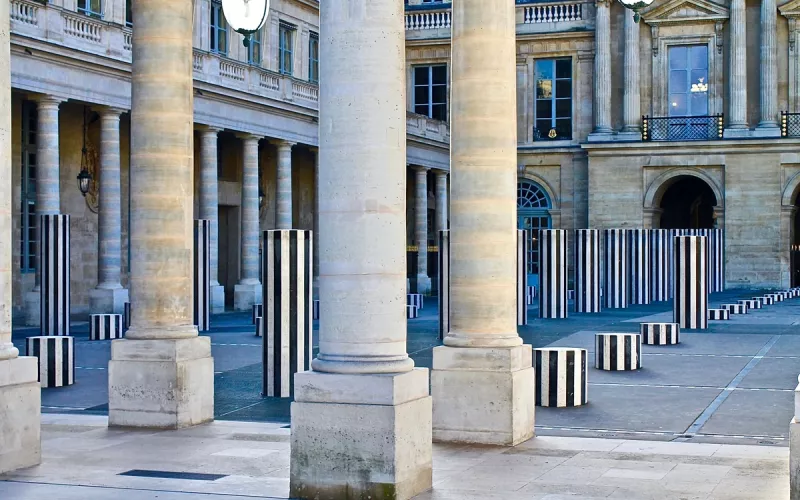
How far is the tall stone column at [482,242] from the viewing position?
12828 mm

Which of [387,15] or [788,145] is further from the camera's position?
[788,145]

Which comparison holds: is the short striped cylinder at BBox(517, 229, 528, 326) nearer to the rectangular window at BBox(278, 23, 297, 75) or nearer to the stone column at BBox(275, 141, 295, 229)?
the stone column at BBox(275, 141, 295, 229)

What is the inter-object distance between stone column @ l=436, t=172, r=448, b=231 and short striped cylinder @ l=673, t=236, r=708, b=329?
22.9 meters

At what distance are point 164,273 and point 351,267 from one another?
453cm

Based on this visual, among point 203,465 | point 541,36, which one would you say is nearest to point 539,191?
point 541,36

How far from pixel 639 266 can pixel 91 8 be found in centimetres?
1949

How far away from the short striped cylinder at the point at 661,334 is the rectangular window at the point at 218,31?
794 inches

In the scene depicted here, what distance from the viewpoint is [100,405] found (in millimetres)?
16781

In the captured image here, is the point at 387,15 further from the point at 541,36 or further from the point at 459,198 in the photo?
the point at 541,36

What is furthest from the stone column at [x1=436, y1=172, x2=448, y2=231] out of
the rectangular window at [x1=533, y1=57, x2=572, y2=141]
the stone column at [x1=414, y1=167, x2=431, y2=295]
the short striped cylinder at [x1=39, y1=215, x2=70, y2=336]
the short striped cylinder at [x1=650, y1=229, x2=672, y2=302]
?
the short striped cylinder at [x1=39, y1=215, x2=70, y2=336]

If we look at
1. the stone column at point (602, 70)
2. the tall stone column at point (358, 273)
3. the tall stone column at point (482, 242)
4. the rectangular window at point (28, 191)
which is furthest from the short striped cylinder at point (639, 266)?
the tall stone column at point (358, 273)

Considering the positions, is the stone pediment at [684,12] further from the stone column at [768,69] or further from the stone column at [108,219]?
the stone column at [108,219]

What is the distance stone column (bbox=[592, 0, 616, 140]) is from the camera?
53438mm

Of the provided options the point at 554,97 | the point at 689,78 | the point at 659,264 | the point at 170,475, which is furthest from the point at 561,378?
the point at 554,97
